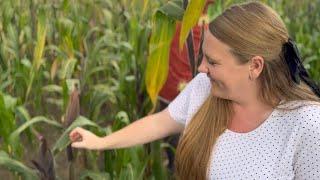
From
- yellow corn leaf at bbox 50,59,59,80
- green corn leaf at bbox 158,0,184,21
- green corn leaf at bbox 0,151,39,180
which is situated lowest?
yellow corn leaf at bbox 50,59,59,80

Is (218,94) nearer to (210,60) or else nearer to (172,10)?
(210,60)

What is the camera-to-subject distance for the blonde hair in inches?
41.8

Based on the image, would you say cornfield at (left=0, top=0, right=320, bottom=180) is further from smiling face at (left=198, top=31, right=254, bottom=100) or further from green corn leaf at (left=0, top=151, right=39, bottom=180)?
smiling face at (left=198, top=31, right=254, bottom=100)


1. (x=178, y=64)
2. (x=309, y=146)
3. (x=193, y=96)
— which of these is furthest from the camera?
(x=178, y=64)

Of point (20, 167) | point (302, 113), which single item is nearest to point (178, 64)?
point (20, 167)

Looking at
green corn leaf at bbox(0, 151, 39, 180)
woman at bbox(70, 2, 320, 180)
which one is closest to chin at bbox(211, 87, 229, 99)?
woman at bbox(70, 2, 320, 180)

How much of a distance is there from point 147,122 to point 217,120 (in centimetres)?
19

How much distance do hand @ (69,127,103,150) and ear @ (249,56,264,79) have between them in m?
0.38

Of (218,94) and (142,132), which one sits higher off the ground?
(218,94)

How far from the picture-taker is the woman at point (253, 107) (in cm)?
107

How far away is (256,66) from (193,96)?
18 centimetres

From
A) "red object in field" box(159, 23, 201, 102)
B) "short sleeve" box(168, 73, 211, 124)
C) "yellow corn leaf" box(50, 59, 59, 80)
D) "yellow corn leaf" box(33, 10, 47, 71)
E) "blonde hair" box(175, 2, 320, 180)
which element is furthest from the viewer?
"yellow corn leaf" box(50, 59, 59, 80)

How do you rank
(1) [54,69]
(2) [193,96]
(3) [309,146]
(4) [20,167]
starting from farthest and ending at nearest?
(1) [54,69], (4) [20,167], (2) [193,96], (3) [309,146]

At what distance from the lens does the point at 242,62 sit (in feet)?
3.54
